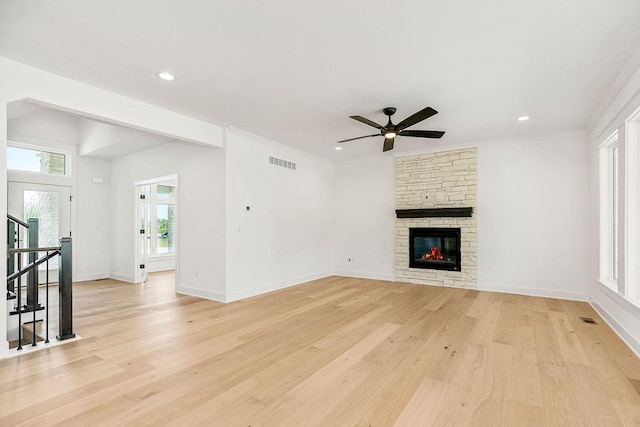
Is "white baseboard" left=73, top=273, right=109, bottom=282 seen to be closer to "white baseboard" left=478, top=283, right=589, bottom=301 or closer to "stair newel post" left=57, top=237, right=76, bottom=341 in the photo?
"stair newel post" left=57, top=237, right=76, bottom=341

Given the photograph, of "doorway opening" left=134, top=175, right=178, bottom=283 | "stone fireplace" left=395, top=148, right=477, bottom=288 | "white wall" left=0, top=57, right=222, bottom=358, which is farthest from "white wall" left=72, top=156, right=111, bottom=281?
"stone fireplace" left=395, top=148, right=477, bottom=288

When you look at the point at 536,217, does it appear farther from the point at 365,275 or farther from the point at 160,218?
the point at 160,218

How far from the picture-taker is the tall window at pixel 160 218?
816cm

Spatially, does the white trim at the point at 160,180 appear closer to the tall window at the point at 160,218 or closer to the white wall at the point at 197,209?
the white wall at the point at 197,209

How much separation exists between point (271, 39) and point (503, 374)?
3.36 metres

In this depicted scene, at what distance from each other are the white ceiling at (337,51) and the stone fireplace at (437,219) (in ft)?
6.41

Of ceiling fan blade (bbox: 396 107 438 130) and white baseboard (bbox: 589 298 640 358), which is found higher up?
ceiling fan blade (bbox: 396 107 438 130)

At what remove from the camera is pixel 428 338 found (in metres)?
3.38

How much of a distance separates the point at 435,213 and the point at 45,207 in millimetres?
8064

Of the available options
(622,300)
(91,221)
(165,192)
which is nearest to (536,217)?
(622,300)

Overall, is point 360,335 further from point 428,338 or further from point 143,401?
point 143,401

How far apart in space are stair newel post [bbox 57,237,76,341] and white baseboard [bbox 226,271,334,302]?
2.01m

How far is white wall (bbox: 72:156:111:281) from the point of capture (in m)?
7.02

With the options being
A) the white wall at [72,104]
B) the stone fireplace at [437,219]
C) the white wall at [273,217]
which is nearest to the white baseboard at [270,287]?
the white wall at [273,217]
